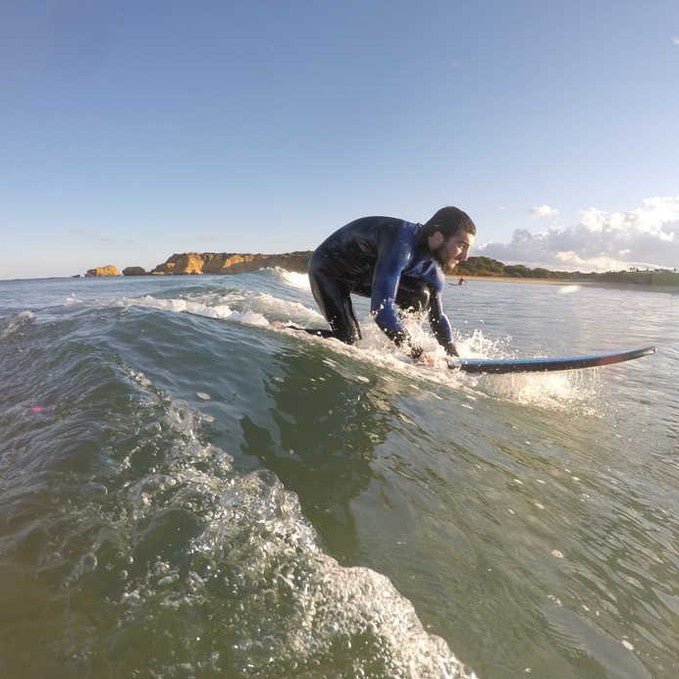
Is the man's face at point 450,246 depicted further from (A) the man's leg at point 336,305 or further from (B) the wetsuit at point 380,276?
(A) the man's leg at point 336,305

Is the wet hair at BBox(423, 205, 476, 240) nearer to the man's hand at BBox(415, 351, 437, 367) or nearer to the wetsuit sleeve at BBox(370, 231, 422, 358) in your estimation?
the wetsuit sleeve at BBox(370, 231, 422, 358)

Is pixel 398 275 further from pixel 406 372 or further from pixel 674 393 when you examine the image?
pixel 674 393

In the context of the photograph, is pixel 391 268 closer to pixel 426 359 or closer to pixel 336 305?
pixel 426 359

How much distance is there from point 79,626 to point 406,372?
Result: 4.96 metres

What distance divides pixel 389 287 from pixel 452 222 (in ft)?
3.32

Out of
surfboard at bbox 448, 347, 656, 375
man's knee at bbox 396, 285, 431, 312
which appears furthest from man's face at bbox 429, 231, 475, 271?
surfboard at bbox 448, 347, 656, 375

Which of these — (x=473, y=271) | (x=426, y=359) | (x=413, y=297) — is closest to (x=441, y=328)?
(x=413, y=297)

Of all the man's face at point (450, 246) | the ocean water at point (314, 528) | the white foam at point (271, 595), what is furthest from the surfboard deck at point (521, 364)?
the white foam at point (271, 595)

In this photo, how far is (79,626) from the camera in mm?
1740

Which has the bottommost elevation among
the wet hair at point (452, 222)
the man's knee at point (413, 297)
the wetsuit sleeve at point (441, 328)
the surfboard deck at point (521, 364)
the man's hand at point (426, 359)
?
the surfboard deck at point (521, 364)

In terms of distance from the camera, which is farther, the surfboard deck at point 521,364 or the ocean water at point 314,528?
the surfboard deck at point 521,364

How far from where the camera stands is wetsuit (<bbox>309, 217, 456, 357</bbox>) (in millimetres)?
5320

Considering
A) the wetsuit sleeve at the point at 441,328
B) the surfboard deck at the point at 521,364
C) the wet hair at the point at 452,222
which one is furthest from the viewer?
the wetsuit sleeve at the point at 441,328

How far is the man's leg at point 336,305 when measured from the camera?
6.57 metres
